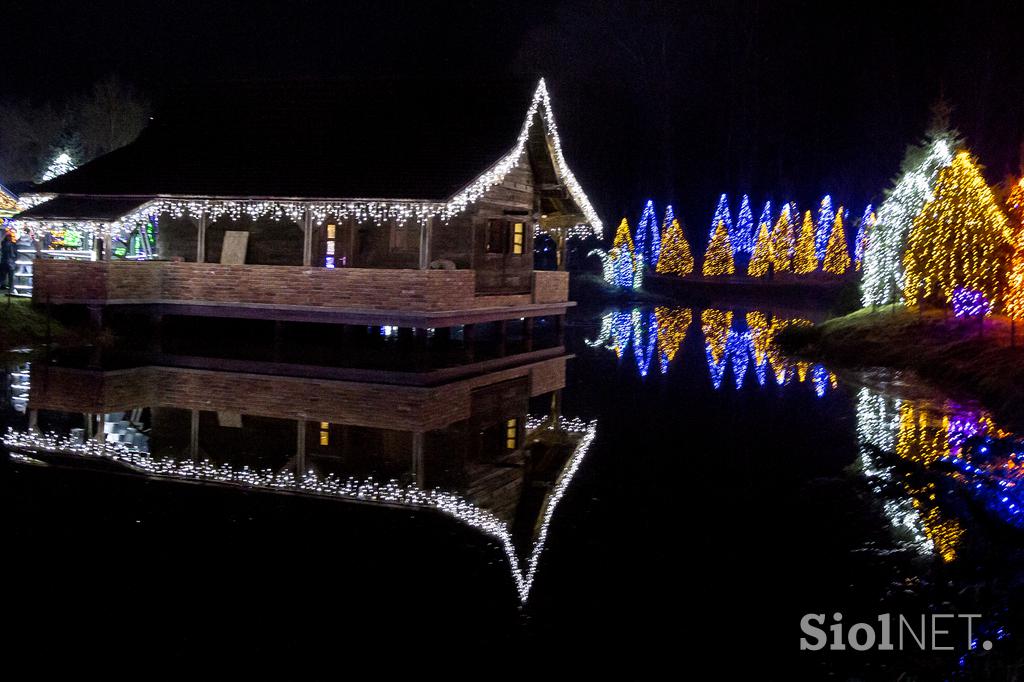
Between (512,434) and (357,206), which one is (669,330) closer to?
(357,206)

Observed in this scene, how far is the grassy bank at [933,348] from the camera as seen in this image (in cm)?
1867

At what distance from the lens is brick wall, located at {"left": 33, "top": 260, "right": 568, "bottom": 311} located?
24984 millimetres

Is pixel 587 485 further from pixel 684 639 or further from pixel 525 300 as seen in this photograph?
pixel 525 300

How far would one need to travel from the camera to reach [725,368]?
79.9 feet

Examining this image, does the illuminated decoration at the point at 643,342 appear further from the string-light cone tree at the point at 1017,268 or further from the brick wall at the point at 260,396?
the string-light cone tree at the point at 1017,268

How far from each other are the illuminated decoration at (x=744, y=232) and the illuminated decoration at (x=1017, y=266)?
47.1m

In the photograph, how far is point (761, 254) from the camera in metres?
68.4

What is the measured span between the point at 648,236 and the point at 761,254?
7.17 m

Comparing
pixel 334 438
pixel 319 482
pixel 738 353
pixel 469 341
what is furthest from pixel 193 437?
pixel 738 353

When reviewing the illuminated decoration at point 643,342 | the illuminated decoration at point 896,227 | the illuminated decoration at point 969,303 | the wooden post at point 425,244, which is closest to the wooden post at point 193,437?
the illuminated decoration at point 643,342

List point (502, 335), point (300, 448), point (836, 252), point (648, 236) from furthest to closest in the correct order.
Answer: point (648, 236) → point (836, 252) → point (502, 335) → point (300, 448)

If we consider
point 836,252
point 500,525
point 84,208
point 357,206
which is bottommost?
point 500,525

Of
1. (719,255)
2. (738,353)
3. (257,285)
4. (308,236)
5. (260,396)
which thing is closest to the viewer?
(260,396)

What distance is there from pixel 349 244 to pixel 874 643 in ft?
81.2
